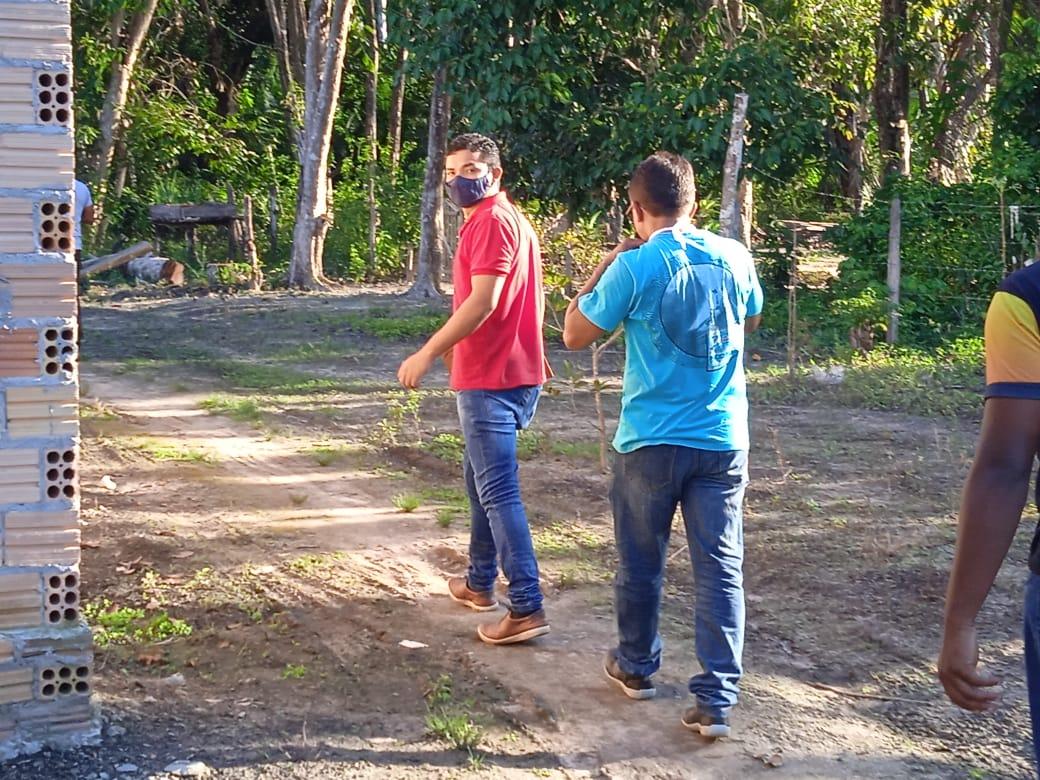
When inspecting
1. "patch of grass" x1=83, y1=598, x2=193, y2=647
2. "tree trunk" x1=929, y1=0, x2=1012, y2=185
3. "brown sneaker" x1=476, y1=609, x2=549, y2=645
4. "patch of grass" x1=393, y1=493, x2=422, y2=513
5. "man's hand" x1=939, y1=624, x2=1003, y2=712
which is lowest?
"patch of grass" x1=83, y1=598, x2=193, y2=647

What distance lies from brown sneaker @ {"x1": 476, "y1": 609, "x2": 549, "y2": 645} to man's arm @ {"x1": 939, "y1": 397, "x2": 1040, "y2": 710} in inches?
101

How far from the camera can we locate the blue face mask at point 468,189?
4.84 m

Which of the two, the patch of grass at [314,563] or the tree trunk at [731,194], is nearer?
the patch of grass at [314,563]

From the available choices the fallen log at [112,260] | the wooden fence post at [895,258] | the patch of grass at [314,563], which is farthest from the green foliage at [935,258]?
the fallen log at [112,260]

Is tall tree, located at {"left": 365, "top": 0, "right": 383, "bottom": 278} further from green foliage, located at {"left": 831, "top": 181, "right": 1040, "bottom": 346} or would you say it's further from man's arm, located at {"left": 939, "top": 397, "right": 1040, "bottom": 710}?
man's arm, located at {"left": 939, "top": 397, "right": 1040, "bottom": 710}

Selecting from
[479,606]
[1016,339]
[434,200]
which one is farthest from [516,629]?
[434,200]

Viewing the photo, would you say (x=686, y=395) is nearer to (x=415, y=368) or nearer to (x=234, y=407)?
(x=415, y=368)

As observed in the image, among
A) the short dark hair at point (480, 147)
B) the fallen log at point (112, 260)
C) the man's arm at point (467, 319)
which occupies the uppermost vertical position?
the short dark hair at point (480, 147)

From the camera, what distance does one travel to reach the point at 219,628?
5.11 meters

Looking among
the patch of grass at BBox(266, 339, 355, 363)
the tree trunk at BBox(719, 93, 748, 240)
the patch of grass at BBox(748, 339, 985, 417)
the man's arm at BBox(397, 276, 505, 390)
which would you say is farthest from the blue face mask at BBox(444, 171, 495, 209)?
the patch of grass at BBox(266, 339, 355, 363)

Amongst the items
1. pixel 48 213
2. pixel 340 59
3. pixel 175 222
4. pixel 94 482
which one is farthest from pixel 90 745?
pixel 175 222

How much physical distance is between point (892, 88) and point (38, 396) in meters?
14.9

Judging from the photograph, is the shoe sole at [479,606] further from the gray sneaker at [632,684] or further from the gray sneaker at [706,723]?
the gray sneaker at [706,723]

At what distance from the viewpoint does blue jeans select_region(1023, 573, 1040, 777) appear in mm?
2426
